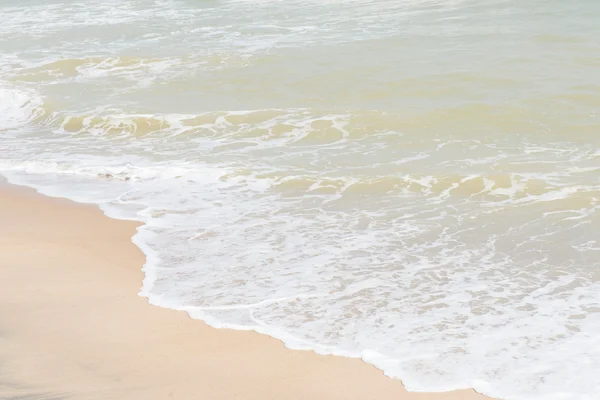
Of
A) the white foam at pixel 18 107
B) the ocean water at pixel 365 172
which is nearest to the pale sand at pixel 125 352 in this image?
the ocean water at pixel 365 172

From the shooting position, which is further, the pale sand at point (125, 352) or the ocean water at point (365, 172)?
the ocean water at point (365, 172)

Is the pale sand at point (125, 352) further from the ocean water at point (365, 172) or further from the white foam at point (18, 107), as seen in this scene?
the white foam at point (18, 107)

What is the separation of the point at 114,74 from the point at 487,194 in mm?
7977

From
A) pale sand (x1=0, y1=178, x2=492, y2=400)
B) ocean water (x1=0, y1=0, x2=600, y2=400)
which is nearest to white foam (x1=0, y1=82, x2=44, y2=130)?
ocean water (x1=0, y1=0, x2=600, y2=400)

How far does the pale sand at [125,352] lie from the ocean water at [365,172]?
0.57 ft

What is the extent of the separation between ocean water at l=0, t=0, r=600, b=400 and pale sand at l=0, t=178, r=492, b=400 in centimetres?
17

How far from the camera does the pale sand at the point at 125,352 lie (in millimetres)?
4125

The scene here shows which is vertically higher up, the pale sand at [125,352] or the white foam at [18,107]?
the pale sand at [125,352]

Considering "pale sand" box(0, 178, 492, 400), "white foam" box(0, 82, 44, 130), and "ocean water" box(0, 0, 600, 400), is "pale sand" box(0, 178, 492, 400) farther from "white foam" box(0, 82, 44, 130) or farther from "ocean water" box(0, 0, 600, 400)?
"white foam" box(0, 82, 44, 130)

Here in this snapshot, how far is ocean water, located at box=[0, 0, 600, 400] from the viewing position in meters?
4.81

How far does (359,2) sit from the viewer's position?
18359 mm

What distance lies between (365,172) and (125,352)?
3.78 metres

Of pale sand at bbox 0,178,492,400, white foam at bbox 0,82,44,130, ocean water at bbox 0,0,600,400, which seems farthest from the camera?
white foam at bbox 0,82,44,130

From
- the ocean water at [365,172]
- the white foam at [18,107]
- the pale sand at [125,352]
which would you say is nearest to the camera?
the pale sand at [125,352]
